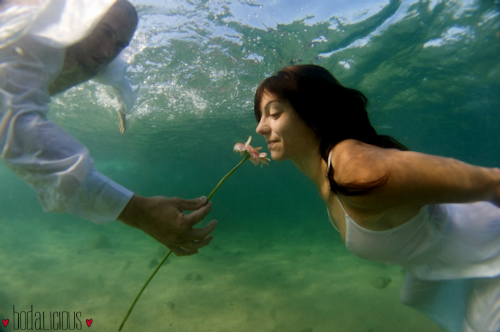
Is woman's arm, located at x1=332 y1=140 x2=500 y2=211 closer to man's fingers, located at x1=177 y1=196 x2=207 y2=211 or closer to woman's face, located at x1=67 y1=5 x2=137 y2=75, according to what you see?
man's fingers, located at x1=177 y1=196 x2=207 y2=211

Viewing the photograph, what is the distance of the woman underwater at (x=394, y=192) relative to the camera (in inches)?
69.9

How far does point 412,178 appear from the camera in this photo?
1723 millimetres

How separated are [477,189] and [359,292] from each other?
7298mm

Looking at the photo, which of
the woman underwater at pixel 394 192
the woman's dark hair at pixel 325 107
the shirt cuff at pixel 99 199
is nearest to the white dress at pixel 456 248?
the woman underwater at pixel 394 192

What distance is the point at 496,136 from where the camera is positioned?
1437 inches

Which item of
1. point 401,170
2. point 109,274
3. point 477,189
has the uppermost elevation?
point 401,170

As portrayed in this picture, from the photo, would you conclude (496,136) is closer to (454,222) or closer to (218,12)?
(218,12)

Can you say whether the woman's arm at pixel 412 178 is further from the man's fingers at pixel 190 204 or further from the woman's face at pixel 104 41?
the woman's face at pixel 104 41

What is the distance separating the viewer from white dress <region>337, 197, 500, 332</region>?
2.25 meters

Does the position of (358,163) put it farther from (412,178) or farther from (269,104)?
(269,104)

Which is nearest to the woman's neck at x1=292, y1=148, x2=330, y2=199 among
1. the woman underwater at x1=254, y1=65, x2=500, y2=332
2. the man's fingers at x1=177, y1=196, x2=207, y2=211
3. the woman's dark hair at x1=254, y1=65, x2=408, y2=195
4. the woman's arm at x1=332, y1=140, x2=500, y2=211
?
the woman underwater at x1=254, y1=65, x2=500, y2=332

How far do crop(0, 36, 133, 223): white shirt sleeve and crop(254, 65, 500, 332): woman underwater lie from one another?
1632 millimetres

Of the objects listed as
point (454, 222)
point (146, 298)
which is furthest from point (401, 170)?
point (146, 298)

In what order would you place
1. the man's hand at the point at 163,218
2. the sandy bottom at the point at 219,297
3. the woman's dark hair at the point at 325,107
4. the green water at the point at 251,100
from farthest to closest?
the green water at the point at 251,100 < the sandy bottom at the point at 219,297 < the woman's dark hair at the point at 325,107 < the man's hand at the point at 163,218
